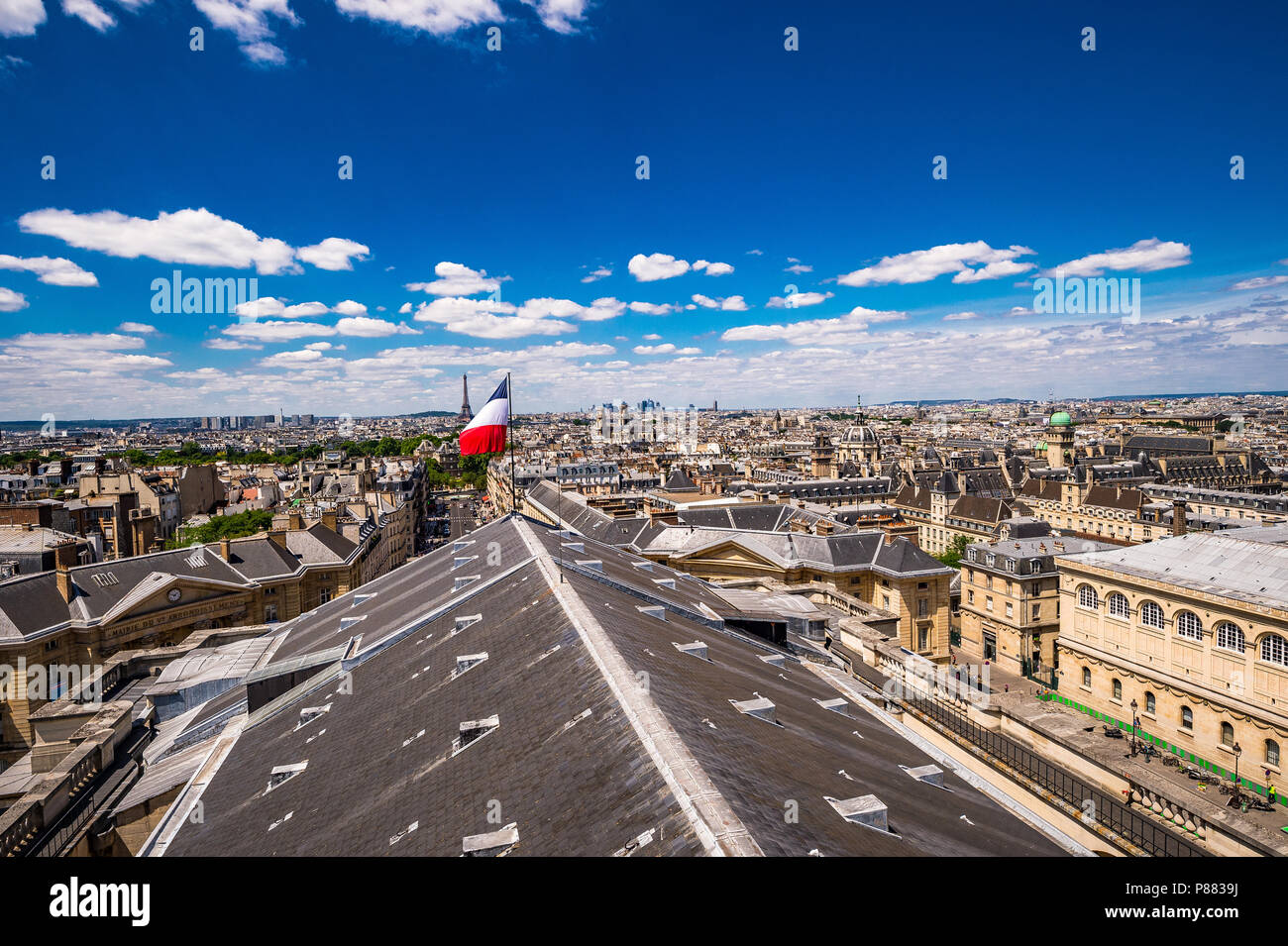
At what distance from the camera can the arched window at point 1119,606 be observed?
155ft

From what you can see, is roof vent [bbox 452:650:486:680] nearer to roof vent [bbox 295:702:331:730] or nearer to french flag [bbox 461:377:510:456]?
roof vent [bbox 295:702:331:730]

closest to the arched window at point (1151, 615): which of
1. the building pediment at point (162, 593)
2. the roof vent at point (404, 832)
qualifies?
the roof vent at point (404, 832)

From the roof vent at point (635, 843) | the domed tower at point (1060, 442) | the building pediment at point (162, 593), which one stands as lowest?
the building pediment at point (162, 593)

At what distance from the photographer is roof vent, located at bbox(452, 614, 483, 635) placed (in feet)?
73.9

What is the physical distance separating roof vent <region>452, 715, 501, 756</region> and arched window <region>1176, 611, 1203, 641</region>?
4467 cm

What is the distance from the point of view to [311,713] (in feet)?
67.5

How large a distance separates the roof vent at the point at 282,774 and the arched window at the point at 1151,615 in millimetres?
48929

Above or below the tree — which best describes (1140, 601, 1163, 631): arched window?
above

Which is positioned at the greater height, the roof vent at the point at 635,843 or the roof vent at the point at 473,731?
the roof vent at the point at 635,843

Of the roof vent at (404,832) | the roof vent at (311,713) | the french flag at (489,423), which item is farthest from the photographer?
the french flag at (489,423)

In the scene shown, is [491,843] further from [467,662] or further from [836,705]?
[836,705]

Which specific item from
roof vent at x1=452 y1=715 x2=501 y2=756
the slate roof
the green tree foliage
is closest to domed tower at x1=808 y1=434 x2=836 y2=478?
the green tree foliage

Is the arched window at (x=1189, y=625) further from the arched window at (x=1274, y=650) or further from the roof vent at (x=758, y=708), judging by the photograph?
the roof vent at (x=758, y=708)

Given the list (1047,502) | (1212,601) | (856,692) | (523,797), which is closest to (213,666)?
(523,797)
